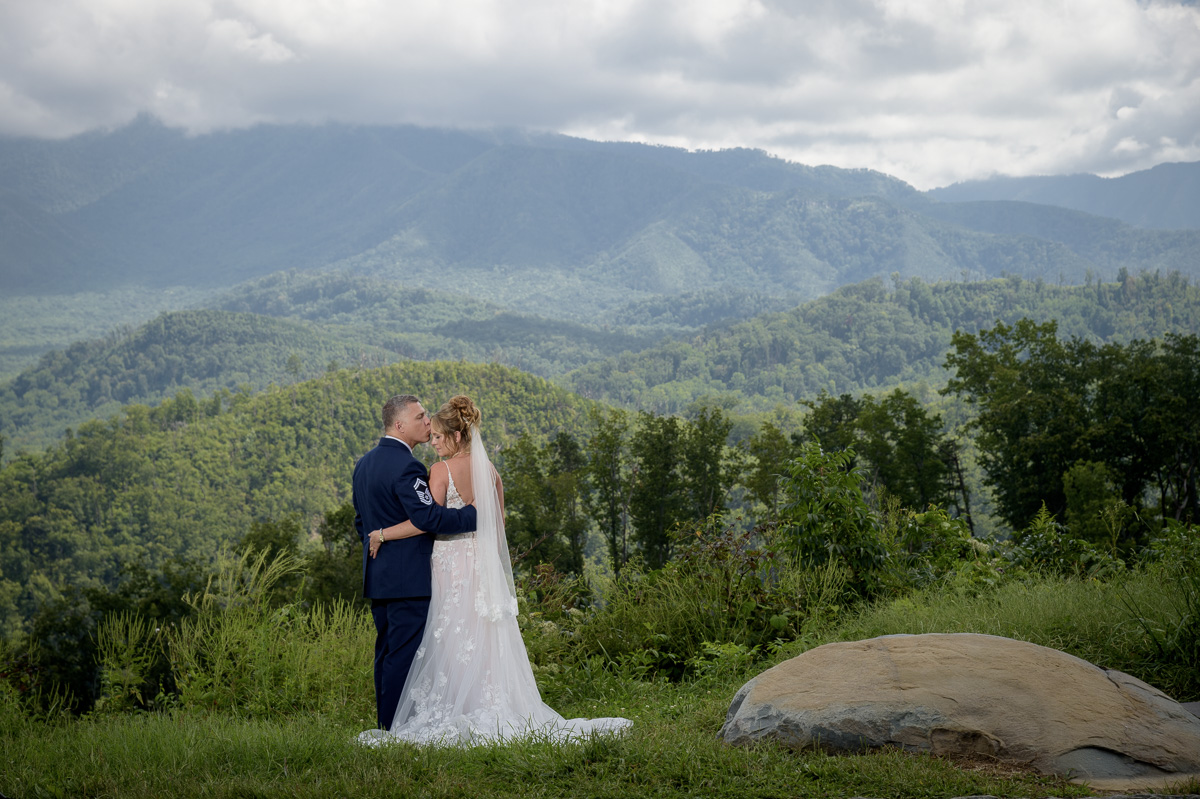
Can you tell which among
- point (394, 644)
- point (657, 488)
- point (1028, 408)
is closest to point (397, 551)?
point (394, 644)

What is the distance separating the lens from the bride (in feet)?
16.7

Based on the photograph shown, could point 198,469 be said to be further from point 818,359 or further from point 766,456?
point 818,359

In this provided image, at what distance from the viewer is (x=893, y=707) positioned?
391 centimetres

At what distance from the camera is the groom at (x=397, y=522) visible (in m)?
5.07

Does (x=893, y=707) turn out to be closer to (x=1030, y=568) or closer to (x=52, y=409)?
(x=1030, y=568)

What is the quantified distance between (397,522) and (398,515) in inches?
1.7

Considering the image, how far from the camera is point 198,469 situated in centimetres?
9800

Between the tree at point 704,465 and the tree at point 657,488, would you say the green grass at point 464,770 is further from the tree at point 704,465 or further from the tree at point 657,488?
the tree at point 704,465

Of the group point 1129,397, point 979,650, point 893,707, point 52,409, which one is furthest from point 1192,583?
point 52,409

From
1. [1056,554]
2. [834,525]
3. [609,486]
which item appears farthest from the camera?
[609,486]

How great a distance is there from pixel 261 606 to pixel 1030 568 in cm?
620

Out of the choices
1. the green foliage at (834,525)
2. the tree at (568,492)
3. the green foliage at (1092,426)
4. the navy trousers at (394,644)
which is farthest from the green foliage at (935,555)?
the tree at (568,492)

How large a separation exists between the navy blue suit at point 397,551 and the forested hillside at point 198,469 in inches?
2787

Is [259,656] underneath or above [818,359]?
underneath
